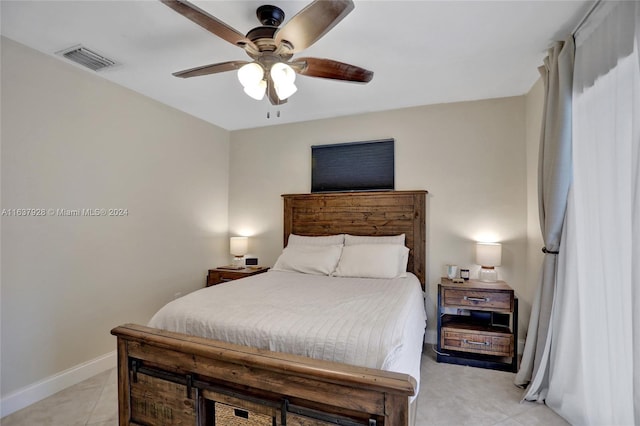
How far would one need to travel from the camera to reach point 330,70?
6.35ft

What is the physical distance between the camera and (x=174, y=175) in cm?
339

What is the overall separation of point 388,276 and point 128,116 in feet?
9.65

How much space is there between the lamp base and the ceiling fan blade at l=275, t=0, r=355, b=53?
8.54ft

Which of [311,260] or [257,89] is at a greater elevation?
[257,89]

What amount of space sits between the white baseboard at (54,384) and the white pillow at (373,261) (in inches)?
87.2

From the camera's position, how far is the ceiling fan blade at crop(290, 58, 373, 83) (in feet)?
6.07

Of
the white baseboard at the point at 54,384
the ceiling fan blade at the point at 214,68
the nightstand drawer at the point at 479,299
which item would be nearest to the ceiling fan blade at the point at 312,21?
the ceiling fan blade at the point at 214,68

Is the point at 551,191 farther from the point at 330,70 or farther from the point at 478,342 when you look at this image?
the point at 330,70

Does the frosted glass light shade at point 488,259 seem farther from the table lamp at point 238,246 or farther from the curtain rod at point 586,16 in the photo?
the table lamp at point 238,246

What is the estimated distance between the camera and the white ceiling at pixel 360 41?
1.79m

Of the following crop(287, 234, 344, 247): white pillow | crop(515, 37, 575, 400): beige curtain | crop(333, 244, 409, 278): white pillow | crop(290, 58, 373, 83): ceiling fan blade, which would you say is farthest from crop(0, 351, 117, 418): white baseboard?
crop(515, 37, 575, 400): beige curtain

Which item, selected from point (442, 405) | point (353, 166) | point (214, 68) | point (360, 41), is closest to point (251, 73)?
point (214, 68)

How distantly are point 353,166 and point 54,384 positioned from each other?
3352mm

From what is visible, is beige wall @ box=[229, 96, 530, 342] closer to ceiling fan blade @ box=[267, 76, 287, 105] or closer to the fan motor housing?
ceiling fan blade @ box=[267, 76, 287, 105]
